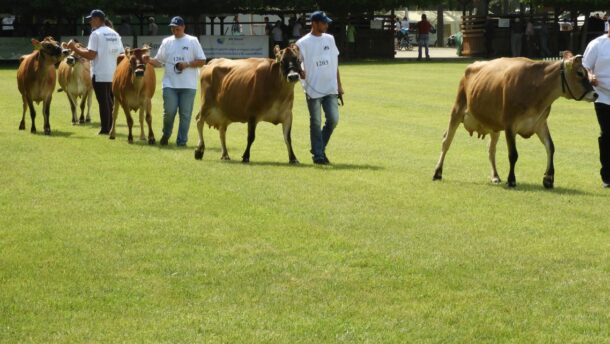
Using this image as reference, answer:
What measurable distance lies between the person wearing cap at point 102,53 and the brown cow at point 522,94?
847cm

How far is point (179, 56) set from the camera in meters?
19.7

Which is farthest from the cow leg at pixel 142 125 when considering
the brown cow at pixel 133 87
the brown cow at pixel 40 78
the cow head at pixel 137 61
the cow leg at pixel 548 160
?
the cow leg at pixel 548 160

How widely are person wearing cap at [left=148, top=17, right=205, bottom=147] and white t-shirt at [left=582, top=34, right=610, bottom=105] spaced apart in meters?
6.56

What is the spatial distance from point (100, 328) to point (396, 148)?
1237cm

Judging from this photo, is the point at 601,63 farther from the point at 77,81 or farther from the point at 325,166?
the point at 77,81

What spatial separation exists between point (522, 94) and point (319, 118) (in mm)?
3505

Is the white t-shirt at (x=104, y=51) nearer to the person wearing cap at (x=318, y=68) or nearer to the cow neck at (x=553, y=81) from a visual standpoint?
the person wearing cap at (x=318, y=68)

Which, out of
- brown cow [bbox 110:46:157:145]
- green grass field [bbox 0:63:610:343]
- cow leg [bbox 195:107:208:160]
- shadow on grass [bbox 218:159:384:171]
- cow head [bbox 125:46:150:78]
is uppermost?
cow head [bbox 125:46:150:78]

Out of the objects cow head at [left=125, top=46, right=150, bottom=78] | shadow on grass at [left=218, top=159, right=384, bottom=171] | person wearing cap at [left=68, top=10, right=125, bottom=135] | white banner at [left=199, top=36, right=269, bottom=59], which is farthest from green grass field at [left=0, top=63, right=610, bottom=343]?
white banner at [left=199, top=36, right=269, bottom=59]

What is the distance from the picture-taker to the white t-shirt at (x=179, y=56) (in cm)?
1973

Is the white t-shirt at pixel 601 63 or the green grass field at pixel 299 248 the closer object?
the green grass field at pixel 299 248

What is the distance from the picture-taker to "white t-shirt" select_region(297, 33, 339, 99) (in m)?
17.3

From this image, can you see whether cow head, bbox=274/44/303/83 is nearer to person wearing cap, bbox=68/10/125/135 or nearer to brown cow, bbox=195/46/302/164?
brown cow, bbox=195/46/302/164

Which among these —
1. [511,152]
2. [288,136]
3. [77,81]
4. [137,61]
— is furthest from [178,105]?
[511,152]
